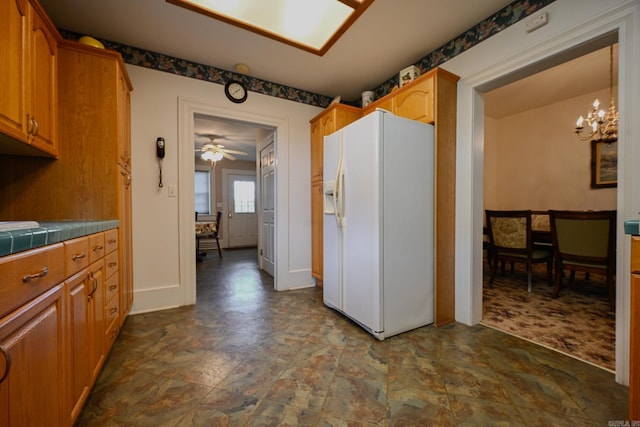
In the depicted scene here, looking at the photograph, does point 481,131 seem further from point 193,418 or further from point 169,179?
point 169,179

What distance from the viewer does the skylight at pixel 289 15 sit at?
1.75 m

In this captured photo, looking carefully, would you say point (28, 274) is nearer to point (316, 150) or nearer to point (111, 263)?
point (111, 263)

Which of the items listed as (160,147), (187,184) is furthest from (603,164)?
(160,147)

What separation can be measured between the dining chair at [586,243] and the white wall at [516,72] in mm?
1323

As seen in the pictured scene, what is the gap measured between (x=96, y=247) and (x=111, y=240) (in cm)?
33

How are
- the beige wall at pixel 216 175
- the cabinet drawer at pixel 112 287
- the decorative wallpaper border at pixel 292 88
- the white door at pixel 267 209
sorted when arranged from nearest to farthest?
the cabinet drawer at pixel 112 287, the decorative wallpaper border at pixel 292 88, the white door at pixel 267 209, the beige wall at pixel 216 175

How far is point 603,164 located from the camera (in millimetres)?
3846

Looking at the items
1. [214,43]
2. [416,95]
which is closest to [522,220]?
[416,95]

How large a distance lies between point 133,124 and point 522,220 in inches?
170

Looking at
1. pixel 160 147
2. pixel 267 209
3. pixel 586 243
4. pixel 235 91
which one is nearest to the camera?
pixel 160 147

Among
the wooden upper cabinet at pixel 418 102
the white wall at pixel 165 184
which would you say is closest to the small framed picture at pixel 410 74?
the wooden upper cabinet at pixel 418 102

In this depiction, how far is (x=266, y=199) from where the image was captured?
3.87 metres

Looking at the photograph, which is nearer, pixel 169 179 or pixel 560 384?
pixel 560 384

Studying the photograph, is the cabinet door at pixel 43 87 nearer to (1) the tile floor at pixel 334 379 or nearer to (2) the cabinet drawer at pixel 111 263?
(2) the cabinet drawer at pixel 111 263
